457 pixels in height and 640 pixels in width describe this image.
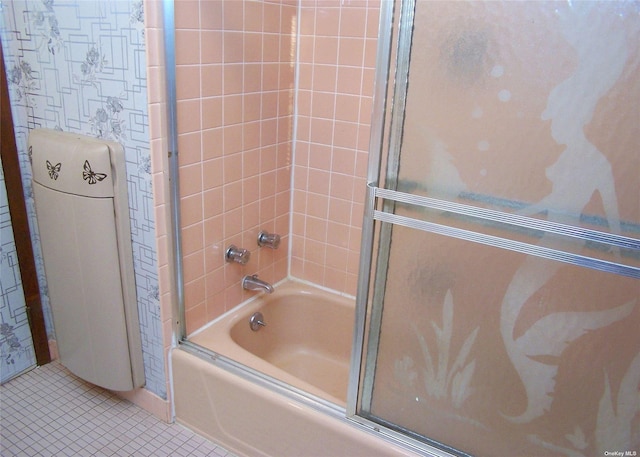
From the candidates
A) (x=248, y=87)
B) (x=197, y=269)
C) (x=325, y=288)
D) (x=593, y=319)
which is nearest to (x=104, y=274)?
(x=197, y=269)

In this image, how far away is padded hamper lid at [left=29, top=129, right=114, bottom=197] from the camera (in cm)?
145

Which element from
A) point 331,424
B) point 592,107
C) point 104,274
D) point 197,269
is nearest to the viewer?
point 592,107

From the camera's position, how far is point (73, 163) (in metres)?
1.47

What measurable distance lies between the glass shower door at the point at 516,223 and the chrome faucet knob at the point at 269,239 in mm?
732

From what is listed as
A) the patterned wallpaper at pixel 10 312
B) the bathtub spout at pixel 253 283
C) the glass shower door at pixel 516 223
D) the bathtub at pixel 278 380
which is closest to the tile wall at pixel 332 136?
the bathtub at pixel 278 380

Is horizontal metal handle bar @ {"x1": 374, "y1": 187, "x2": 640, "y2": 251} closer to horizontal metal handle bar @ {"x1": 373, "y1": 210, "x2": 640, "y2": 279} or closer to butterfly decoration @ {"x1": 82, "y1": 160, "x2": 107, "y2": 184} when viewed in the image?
horizontal metal handle bar @ {"x1": 373, "y1": 210, "x2": 640, "y2": 279}

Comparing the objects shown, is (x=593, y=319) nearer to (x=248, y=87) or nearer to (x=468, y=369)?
(x=468, y=369)

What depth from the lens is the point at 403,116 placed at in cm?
114

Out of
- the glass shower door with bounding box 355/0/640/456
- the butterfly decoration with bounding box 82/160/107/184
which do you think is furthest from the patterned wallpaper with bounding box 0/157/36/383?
Result: the glass shower door with bounding box 355/0/640/456

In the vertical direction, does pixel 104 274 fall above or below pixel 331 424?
above

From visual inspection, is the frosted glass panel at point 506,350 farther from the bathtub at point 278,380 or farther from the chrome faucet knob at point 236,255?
the chrome faucet knob at point 236,255

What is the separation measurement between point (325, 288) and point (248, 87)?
900 mm

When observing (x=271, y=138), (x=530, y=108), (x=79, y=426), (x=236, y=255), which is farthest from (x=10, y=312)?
(x=530, y=108)

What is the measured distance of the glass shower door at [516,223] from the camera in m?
0.96
